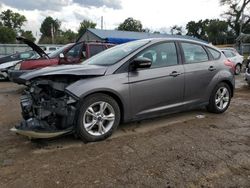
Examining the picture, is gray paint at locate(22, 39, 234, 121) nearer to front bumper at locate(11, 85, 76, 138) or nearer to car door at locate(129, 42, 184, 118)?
car door at locate(129, 42, 184, 118)

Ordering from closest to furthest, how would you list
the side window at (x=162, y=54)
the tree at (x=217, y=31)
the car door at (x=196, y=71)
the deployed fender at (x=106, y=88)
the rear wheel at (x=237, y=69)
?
the deployed fender at (x=106, y=88)
the side window at (x=162, y=54)
the car door at (x=196, y=71)
the rear wheel at (x=237, y=69)
the tree at (x=217, y=31)

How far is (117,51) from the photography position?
544cm

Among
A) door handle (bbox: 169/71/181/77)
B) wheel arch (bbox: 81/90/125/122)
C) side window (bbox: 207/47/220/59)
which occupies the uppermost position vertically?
side window (bbox: 207/47/220/59)

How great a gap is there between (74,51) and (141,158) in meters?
6.42

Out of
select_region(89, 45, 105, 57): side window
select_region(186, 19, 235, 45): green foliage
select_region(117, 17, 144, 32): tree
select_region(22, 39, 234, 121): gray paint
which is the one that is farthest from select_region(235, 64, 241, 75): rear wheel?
select_region(117, 17, 144, 32): tree

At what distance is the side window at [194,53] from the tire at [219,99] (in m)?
0.71

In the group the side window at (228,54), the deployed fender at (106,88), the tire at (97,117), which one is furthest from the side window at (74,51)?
the side window at (228,54)

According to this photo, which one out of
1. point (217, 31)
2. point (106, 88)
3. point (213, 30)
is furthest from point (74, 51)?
point (213, 30)

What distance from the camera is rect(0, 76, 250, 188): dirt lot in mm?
3381

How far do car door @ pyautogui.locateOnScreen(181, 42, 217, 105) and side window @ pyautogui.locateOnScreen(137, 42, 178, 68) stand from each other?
262 millimetres

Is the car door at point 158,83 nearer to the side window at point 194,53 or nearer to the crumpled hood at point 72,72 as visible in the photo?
the side window at point 194,53

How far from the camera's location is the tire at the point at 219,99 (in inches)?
244

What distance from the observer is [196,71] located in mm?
5758

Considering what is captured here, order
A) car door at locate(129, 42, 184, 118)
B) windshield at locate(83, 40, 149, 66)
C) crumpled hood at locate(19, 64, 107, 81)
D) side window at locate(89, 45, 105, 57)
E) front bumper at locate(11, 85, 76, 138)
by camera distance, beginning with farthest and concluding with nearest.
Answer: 1. side window at locate(89, 45, 105, 57)
2. windshield at locate(83, 40, 149, 66)
3. car door at locate(129, 42, 184, 118)
4. crumpled hood at locate(19, 64, 107, 81)
5. front bumper at locate(11, 85, 76, 138)
